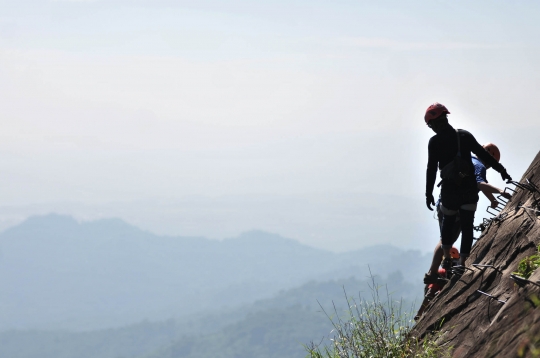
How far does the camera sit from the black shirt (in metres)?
10.9

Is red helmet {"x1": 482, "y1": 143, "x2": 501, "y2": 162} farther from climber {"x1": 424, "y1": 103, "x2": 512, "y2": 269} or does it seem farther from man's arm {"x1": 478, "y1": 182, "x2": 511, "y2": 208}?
climber {"x1": 424, "y1": 103, "x2": 512, "y2": 269}

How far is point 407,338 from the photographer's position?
31.2ft

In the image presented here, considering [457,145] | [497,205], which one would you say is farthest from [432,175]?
[497,205]

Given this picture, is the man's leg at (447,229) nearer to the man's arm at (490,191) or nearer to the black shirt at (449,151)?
the black shirt at (449,151)

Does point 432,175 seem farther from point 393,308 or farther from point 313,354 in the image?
point 313,354

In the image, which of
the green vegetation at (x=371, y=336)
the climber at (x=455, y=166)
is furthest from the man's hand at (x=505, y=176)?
the green vegetation at (x=371, y=336)

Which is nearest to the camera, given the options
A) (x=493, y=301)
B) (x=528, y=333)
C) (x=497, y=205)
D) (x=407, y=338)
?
(x=528, y=333)

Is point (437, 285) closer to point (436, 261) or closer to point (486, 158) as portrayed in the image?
point (436, 261)

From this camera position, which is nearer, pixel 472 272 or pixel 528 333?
pixel 528 333

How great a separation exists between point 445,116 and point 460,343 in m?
3.94

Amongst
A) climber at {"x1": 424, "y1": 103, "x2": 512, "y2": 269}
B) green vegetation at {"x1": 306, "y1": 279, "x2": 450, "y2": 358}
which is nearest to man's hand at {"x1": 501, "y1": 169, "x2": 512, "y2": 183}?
climber at {"x1": 424, "y1": 103, "x2": 512, "y2": 269}

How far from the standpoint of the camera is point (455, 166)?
35.5 ft

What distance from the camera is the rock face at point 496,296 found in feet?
22.1

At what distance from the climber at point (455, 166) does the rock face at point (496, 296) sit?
383 millimetres
